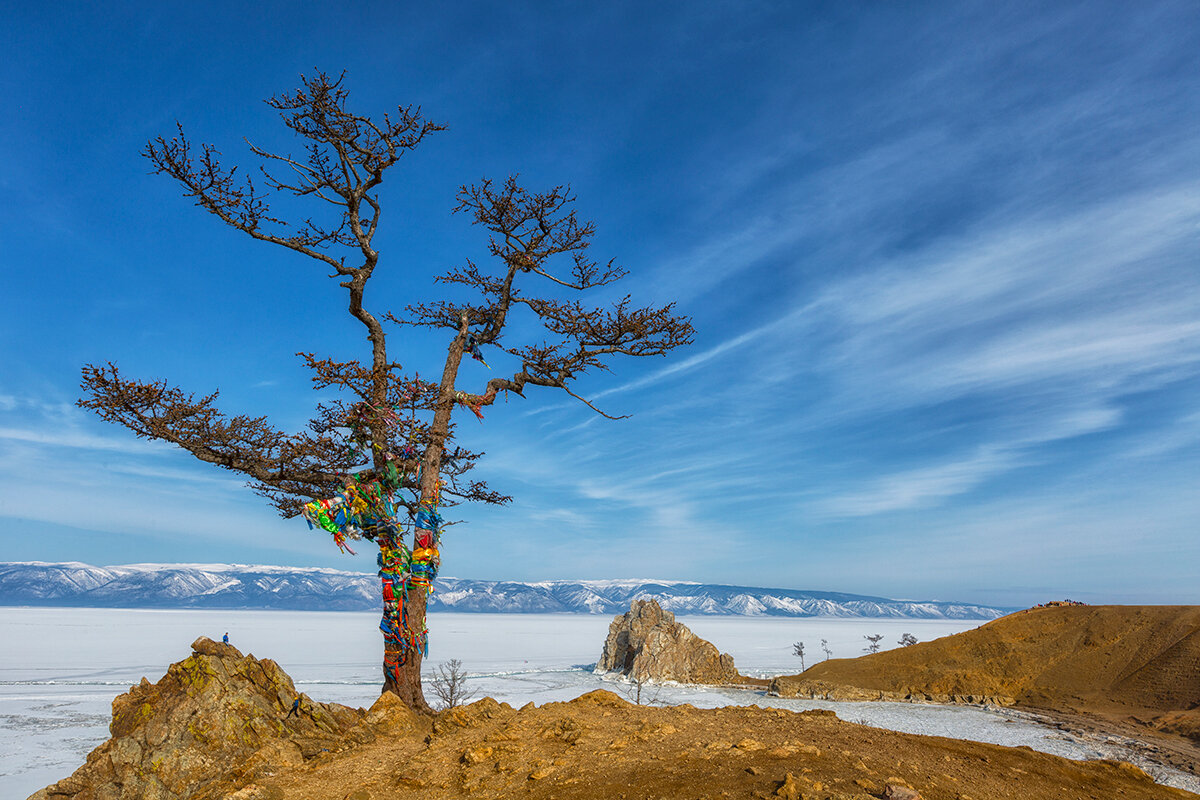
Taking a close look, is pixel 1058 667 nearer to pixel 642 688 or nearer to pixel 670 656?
pixel 670 656

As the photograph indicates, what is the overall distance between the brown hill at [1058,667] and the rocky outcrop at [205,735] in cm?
2086

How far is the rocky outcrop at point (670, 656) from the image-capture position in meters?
31.6

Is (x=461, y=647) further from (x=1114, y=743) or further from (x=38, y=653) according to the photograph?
(x=1114, y=743)

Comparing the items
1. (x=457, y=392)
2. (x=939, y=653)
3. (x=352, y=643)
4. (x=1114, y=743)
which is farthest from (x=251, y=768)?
(x=352, y=643)

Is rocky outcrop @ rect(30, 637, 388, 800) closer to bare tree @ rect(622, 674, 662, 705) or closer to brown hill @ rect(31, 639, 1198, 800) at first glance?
brown hill @ rect(31, 639, 1198, 800)

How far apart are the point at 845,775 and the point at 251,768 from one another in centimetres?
542

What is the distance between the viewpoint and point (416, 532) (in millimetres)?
8422

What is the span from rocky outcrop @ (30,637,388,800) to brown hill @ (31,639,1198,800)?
0.01 m

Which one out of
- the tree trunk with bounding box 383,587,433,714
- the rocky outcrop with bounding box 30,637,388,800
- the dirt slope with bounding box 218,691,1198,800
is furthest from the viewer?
the tree trunk with bounding box 383,587,433,714

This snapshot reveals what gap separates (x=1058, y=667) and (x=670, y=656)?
54.9ft

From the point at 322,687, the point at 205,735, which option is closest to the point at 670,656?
the point at 322,687

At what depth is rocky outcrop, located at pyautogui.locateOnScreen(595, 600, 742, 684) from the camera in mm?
31594

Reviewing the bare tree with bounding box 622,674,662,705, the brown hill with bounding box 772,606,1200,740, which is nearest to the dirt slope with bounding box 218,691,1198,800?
the brown hill with bounding box 772,606,1200,740

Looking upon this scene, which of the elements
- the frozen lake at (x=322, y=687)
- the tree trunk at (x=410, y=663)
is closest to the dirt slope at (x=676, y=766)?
the tree trunk at (x=410, y=663)
